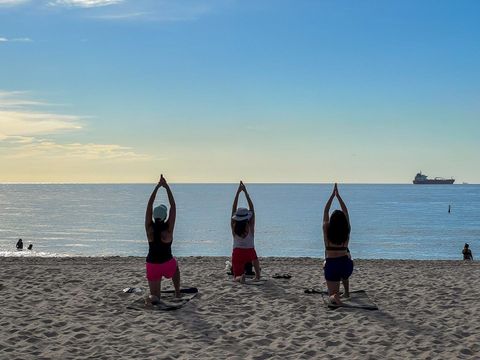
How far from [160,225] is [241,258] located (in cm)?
286

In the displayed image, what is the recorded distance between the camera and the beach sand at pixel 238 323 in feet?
23.4

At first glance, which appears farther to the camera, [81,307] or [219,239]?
[219,239]

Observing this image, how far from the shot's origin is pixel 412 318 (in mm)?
8820

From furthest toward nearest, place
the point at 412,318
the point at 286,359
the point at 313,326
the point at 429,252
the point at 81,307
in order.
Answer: the point at 429,252 < the point at 81,307 < the point at 412,318 < the point at 313,326 < the point at 286,359

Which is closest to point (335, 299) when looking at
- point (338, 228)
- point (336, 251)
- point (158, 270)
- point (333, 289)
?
point (333, 289)

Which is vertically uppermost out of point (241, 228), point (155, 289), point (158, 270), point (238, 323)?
point (241, 228)

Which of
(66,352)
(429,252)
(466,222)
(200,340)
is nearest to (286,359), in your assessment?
(200,340)

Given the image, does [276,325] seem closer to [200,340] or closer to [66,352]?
[200,340]

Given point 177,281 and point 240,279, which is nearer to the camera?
point 177,281

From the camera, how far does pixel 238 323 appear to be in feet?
27.8

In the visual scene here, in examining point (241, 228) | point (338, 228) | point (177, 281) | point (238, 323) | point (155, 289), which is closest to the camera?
point (238, 323)

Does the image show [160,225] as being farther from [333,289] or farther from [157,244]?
[333,289]

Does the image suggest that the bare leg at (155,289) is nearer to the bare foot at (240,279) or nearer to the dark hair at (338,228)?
the bare foot at (240,279)

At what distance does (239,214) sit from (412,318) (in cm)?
445
